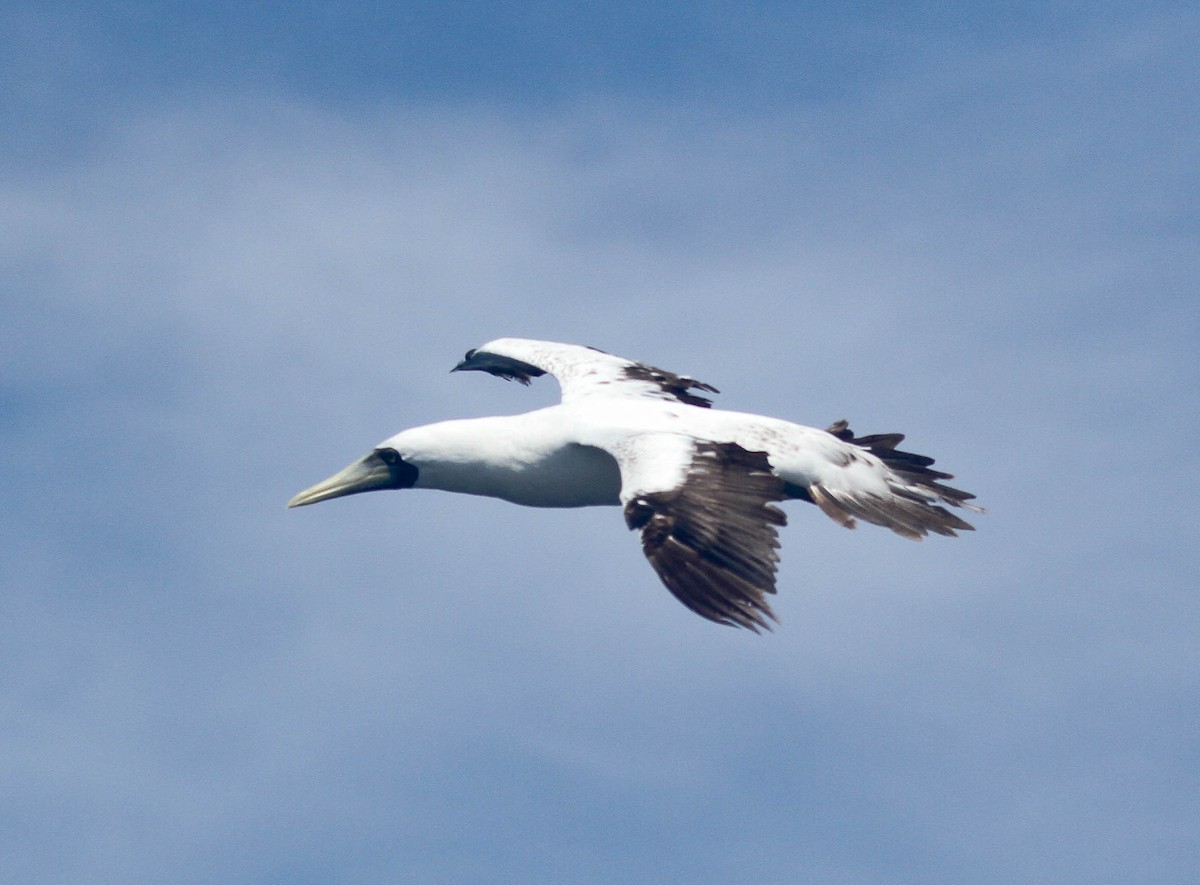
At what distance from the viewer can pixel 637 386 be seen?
19.1 metres

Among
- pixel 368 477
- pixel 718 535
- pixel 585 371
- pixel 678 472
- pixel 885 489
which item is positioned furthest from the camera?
pixel 585 371

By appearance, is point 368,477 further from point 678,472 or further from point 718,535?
point 718,535

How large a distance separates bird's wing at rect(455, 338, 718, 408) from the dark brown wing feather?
3556 mm

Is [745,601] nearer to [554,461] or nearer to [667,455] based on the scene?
[667,455]

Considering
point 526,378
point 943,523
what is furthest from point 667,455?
point 526,378

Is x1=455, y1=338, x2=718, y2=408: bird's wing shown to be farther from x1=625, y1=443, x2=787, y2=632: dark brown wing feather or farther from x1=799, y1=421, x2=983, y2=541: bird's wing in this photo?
x1=625, y1=443, x2=787, y2=632: dark brown wing feather

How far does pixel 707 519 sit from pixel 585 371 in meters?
5.47

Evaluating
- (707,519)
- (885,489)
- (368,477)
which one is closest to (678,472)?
(707,519)

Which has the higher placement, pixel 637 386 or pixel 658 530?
pixel 637 386

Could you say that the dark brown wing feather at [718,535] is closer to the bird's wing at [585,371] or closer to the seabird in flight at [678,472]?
the seabird in flight at [678,472]

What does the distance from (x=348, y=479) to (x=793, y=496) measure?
4.42m

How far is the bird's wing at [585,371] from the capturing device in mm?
18938

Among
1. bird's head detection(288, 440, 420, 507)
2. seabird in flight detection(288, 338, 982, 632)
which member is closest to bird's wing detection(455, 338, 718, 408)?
seabird in flight detection(288, 338, 982, 632)

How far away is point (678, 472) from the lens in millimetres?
15180
